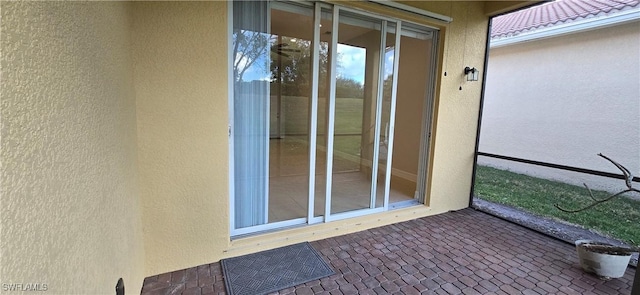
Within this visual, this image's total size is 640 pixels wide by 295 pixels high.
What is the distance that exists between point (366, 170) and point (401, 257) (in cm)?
119

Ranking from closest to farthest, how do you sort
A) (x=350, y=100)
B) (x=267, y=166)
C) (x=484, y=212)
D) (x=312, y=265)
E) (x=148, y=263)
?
(x=148, y=263), (x=312, y=265), (x=267, y=166), (x=350, y=100), (x=484, y=212)

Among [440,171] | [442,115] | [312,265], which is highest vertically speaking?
[442,115]

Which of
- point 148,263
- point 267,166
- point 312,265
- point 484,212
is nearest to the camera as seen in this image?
point 148,263

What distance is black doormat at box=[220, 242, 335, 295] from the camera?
2.20 meters

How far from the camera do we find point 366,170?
3564mm

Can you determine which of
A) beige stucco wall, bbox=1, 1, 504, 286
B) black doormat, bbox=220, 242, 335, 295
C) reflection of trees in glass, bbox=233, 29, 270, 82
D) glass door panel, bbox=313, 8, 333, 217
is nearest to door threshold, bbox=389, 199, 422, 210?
beige stucco wall, bbox=1, 1, 504, 286

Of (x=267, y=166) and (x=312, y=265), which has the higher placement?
(x=267, y=166)

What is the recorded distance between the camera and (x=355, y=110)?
3461mm

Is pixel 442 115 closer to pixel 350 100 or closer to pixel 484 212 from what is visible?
pixel 350 100

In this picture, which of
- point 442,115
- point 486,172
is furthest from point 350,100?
point 486,172

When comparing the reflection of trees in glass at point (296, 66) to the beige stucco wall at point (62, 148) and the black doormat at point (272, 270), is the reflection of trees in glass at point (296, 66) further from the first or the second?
the black doormat at point (272, 270)

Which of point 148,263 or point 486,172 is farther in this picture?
point 486,172

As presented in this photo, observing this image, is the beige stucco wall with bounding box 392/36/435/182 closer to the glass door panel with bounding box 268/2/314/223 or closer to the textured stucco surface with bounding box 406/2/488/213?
the textured stucco surface with bounding box 406/2/488/213

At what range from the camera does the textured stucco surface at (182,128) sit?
2.10 meters
